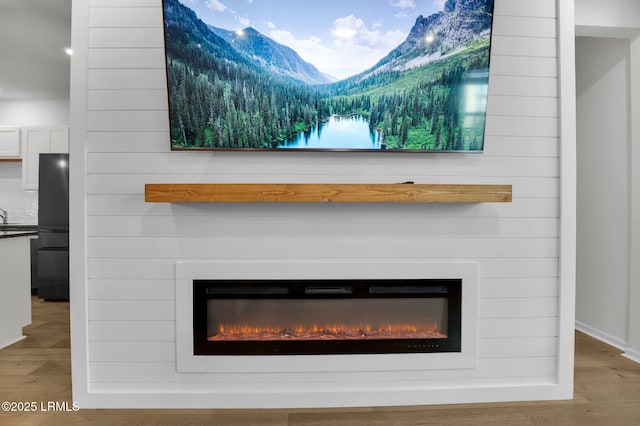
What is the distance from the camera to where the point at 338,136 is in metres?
2.11

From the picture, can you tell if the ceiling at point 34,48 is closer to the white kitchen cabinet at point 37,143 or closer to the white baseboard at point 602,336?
the white kitchen cabinet at point 37,143

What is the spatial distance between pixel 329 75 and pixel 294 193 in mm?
650

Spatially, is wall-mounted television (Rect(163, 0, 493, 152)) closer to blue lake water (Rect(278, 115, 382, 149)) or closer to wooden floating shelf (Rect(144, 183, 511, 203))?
blue lake water (Rect(278, 115, 382, 149))

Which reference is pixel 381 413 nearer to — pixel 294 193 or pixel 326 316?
pixel 326 316

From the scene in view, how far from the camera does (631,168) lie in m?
2.90

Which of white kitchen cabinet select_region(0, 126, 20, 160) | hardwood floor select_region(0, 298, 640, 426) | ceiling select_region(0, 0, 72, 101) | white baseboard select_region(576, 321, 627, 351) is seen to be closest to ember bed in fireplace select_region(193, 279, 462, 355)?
hardwood floor select_region(0, 298, 640, 426)

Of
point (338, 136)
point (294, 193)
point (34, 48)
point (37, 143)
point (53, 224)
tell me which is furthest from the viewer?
point (37, 143)

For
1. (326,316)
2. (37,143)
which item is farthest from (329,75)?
(37,143)

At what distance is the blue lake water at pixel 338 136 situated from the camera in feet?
6.90

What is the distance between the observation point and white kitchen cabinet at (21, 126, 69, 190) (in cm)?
510

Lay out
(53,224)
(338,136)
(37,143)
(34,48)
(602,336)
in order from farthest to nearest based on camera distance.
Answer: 1. (37,143)
2. (53,224)
3. (34,48)
4. (602,336)
5. (338,136)

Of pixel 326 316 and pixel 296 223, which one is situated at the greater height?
pixel 296 223

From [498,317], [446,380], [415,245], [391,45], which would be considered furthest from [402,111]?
[446,380]

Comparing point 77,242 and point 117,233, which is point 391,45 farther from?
point 77,242
